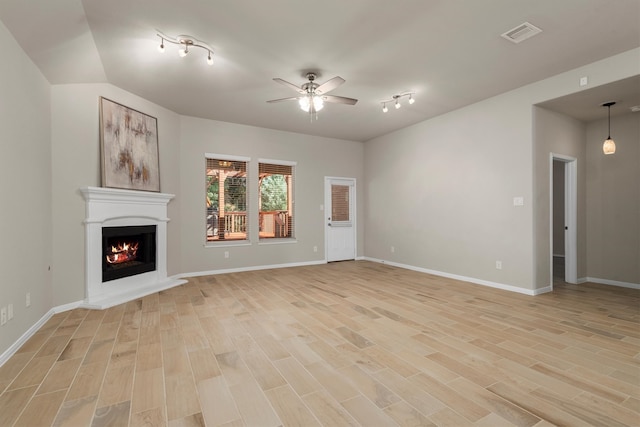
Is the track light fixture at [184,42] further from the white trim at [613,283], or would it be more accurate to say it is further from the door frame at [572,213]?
the white trim at [613,283]

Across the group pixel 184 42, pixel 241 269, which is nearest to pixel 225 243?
pixel 241 269

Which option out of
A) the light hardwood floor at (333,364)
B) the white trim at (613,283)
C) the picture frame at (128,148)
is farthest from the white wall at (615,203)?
the picture frame at (128,148)

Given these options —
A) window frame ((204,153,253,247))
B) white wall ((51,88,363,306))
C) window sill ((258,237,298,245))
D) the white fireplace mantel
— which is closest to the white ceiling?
white wall ((51,88,363,306))

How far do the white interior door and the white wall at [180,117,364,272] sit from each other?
16 cm

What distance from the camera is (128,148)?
14.6 feet

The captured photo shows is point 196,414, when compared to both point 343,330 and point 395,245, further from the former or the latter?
point 395,245

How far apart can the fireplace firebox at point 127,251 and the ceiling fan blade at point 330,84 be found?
3.45 meters

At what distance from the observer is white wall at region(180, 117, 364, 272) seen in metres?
5.64

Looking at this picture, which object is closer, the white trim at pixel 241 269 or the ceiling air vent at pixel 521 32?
the ceiling air vent at pixel 521 32

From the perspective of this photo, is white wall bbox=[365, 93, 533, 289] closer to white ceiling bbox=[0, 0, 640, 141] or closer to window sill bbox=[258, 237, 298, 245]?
white ceiling bbox=[0, 0, 640, 141]

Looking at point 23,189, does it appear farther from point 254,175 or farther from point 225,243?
point 254,175

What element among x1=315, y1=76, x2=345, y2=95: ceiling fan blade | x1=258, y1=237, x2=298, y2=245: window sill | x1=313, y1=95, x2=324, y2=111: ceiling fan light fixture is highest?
x1=315, y1=76, x2=345, y2=95: ceiling fan blade

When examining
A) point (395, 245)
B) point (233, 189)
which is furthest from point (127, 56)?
point (395, 245)

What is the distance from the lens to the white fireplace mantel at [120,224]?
390 centimetres
